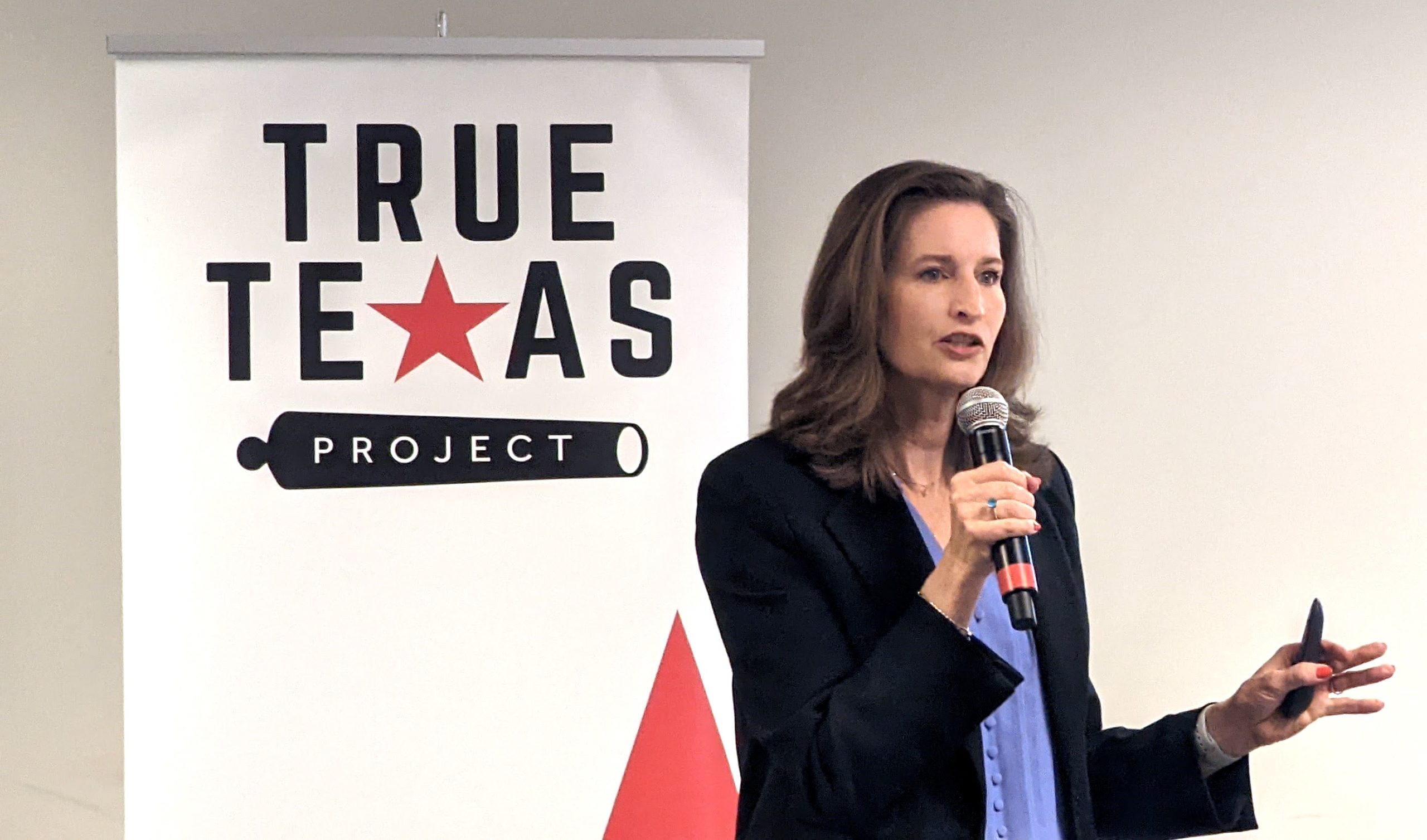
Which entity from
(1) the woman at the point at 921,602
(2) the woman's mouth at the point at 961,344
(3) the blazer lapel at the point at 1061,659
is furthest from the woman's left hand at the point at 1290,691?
(2) the woman's mouth at the point at 961,344

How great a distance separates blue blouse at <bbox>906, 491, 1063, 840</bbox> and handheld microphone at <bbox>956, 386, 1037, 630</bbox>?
0.05m

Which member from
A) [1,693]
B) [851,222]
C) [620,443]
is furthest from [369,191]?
[1,693]

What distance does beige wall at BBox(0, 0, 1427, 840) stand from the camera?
3.31 m

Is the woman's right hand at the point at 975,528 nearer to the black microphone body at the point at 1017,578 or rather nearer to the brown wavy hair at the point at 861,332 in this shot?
the black microphone body at the point at 1017,578

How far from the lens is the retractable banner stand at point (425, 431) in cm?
258

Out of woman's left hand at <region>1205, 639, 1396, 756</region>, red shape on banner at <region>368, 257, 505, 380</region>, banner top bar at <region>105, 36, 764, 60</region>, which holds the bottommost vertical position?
woman's left hand at <region>1205, 639, 1396, 756</region>

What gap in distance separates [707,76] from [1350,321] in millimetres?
1702

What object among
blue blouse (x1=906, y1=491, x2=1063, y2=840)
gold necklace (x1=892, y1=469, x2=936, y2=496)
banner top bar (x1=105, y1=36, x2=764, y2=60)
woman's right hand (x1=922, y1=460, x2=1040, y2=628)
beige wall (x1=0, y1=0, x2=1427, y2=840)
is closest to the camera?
woman's right hand (x1=922, y1=460, x2=1040, y2=628)

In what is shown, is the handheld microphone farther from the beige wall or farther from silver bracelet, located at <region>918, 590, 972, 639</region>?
the beige wall

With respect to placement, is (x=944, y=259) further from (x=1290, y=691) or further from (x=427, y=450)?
(x=427, y=450)

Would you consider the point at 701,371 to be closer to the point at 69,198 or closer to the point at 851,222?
the point at 851,222

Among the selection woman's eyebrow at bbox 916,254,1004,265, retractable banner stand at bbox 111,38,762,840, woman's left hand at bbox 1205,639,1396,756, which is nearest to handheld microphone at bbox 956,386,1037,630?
woman's eyebrow at bbox 916,254,1004,265

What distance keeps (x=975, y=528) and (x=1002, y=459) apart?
6.4 inches

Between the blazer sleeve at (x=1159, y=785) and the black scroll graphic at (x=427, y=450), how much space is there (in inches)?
45.4
